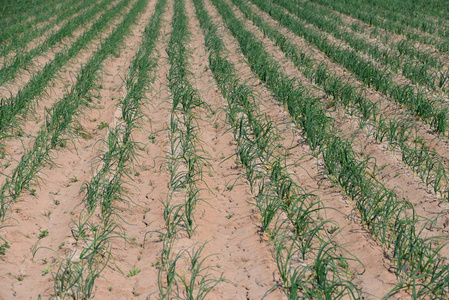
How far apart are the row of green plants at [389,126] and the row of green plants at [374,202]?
1.29 feet

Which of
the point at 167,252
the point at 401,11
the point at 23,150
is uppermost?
the point at 401,11

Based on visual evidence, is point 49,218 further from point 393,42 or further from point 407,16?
point 407,16

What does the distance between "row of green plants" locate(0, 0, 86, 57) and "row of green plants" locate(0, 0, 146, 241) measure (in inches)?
74.4

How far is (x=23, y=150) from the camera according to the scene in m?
4.75

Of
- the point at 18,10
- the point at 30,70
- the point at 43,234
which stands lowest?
the point at 43,234

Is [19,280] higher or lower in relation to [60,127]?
lower

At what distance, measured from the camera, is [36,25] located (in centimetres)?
1089

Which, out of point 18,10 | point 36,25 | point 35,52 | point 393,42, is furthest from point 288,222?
point 18,10

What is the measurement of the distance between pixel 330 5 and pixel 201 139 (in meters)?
10.8

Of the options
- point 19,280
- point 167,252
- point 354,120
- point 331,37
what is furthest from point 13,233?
point 331,37

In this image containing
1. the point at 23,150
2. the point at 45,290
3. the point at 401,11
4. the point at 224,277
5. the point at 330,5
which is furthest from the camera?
the point at 330,5

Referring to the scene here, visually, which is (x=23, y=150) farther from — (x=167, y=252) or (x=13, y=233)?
(x=167, y=252)

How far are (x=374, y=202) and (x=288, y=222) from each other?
708mm

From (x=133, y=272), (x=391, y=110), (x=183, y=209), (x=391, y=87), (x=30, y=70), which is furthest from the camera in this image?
(x=30, y=70)
